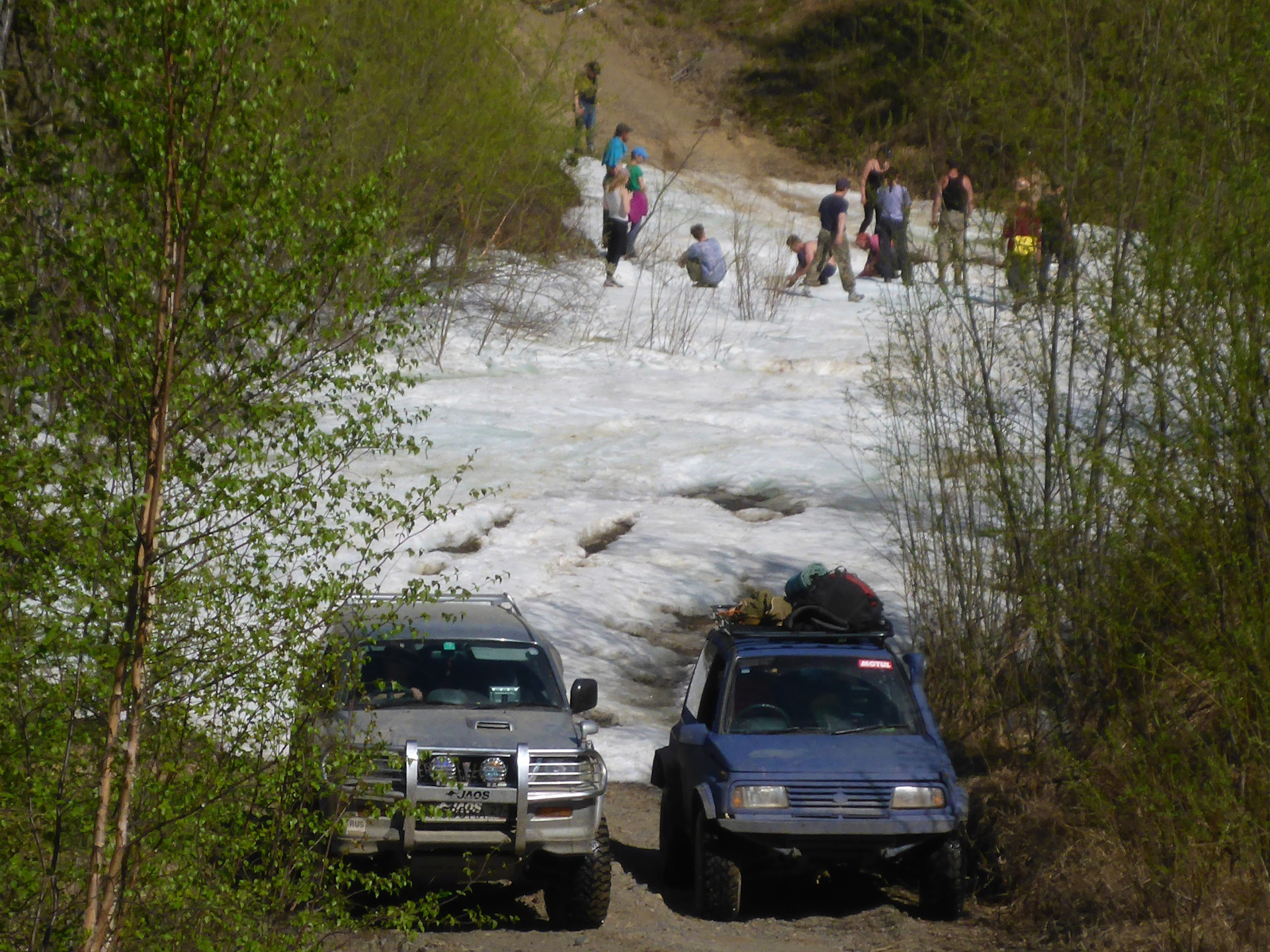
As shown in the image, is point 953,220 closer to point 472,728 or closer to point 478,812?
point 472,728

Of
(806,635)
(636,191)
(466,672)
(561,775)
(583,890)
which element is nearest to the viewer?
(561,775)

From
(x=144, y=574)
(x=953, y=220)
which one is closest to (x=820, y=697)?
(x=953, y=220)

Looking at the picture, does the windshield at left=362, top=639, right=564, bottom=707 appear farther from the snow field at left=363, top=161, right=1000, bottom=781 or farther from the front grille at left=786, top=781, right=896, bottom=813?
the snow field at left=363, top=161, right=1000, bottom=781

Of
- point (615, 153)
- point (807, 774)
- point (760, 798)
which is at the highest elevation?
point (615, 153)

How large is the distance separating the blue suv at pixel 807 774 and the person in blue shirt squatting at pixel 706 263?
16.9m

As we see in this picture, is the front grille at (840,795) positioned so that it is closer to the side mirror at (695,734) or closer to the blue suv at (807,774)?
the blue suv at (807,774)

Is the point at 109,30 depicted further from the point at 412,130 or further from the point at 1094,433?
the point at 412,130

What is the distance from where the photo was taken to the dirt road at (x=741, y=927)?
306 inches

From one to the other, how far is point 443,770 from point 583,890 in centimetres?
217

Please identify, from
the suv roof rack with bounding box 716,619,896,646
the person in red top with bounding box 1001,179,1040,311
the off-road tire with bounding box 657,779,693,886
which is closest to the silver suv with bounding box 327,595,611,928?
the off-road tire with bounding box 657,779,693,886

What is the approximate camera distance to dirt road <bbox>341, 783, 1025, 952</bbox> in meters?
7.77

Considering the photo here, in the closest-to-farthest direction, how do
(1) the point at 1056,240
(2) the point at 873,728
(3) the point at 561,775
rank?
(3) the point at 561,775 → (2) the point at 873,728 → (1) the point at 1056,240

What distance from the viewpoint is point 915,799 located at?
26.9 ft

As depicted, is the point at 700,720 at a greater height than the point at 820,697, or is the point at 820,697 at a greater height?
the point at 820,697
